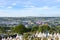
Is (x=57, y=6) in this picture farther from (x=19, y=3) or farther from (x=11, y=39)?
(x=11, y=39)

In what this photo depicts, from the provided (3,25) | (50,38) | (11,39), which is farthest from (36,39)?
(3,25)

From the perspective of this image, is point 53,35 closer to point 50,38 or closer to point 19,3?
point 50,38

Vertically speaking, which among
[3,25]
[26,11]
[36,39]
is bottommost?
[36,39]

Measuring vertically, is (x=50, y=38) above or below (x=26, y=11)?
below

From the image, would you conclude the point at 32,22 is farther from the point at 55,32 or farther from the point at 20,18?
the point at 55,32

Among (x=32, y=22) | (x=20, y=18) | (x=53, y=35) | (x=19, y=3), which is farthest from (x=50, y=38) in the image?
(x=19, y=3)

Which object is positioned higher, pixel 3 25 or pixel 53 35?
pixel 3 25

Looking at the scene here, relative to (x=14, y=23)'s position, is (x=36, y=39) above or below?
below

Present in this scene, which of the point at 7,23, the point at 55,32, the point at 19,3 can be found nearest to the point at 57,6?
the point at 55,32
